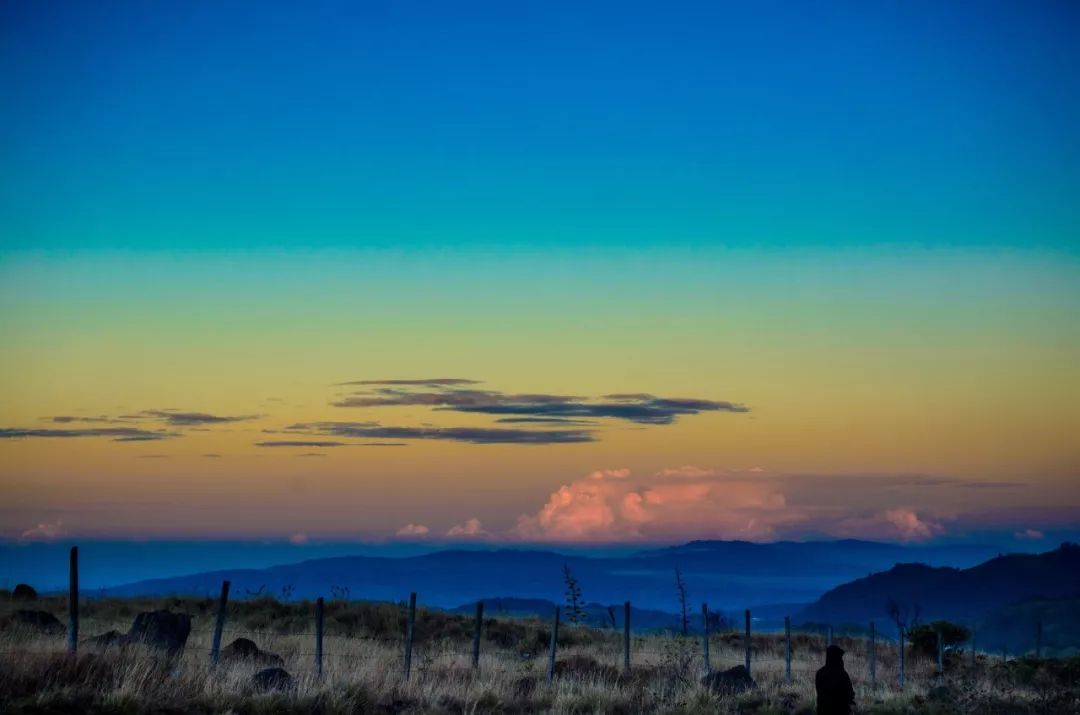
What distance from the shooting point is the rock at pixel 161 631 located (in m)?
25.5

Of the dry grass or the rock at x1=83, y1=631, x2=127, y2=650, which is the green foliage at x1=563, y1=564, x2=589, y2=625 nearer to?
the dry grass

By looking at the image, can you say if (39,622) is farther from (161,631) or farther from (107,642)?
(107,642)

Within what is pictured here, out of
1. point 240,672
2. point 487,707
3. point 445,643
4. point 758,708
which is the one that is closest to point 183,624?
point 240,672

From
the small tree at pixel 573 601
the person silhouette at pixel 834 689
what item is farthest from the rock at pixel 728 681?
the small tree at pixel 573 601

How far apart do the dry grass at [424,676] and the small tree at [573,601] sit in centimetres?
137

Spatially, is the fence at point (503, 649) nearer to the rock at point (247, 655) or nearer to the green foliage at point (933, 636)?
the rock at point (247, 655)

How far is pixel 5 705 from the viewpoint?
17.6 m

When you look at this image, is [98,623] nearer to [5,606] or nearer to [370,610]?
[5,606]

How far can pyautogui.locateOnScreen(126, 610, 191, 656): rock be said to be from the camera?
25500 mm

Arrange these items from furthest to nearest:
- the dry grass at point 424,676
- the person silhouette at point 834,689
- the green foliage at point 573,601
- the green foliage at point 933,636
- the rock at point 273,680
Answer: the green foliage at point 933,636 → the green foliage at point 573,601 → the rock at point 273,680 → the dry grass at point 424,676 → the person silhouette at point 834,689

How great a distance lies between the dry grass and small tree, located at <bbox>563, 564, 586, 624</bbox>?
53.9 inches

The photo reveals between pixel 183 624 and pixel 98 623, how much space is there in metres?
12.6

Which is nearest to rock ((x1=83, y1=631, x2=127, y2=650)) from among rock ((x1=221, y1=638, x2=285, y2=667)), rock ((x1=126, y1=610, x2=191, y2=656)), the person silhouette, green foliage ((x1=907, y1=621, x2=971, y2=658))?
rock ((x1=126, y1=610, x2=191, y2=656))

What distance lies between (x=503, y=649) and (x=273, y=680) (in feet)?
70.5
